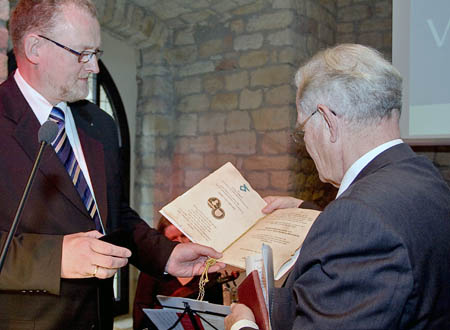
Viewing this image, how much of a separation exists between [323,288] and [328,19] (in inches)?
142

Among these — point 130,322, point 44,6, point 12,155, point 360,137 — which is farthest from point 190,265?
point 130,322

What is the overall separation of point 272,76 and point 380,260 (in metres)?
2.82

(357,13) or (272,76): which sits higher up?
(357,13)

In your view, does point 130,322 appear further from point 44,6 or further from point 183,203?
point 44,6

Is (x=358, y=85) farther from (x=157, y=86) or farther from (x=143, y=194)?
(x=143, y=194)

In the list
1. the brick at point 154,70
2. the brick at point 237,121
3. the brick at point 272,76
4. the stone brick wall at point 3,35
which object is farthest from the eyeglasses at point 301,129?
the brick at point 154,70

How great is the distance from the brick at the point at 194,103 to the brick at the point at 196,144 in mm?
261

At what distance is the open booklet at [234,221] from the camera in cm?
136

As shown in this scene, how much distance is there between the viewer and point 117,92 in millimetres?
4168

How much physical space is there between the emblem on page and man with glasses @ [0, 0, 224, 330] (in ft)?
0.40

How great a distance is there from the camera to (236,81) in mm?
3715

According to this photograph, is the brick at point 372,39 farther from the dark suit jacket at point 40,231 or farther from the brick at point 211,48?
the dark suit jacket at point 40,231

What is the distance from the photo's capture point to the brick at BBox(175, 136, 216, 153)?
3848mm

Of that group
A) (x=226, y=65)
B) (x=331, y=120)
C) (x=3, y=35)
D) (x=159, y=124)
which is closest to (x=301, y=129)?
(x=331, y=120)
